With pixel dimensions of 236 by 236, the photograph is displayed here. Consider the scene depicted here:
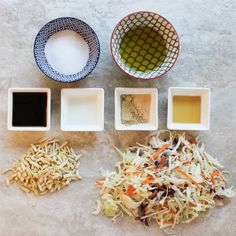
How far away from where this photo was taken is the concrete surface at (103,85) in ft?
5.76

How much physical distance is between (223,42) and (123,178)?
2.24ft

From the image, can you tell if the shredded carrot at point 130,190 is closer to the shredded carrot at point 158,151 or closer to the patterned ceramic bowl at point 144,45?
the shredded carrot at point 158,151

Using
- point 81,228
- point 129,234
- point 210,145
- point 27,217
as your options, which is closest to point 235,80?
point 210,145

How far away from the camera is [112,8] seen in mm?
1768

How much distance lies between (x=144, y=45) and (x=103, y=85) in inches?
9.1

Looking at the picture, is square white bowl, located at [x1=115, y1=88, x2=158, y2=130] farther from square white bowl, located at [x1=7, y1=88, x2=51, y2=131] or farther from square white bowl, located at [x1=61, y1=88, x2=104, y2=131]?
square white bowl, located at [x1=7, y1=88, x2=51, y2=131]

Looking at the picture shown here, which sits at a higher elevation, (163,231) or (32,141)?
(32,141)

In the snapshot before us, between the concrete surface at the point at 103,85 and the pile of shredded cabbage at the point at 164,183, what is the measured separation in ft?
0.17

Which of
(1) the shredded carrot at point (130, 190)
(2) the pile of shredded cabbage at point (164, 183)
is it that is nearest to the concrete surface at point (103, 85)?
(2) the pile of shredded cabbage at point (164, 183)

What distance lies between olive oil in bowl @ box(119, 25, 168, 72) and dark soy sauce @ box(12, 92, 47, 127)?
0.36m

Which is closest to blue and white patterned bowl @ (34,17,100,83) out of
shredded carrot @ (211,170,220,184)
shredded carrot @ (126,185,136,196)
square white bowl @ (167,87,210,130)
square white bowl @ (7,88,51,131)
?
square white bowl @ (7,88,51,131)

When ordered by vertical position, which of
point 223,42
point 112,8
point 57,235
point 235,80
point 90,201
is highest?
point 112,8

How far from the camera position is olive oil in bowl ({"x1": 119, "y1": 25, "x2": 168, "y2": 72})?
169 cm

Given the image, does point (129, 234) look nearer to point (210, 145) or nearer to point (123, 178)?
point (123, 178)
